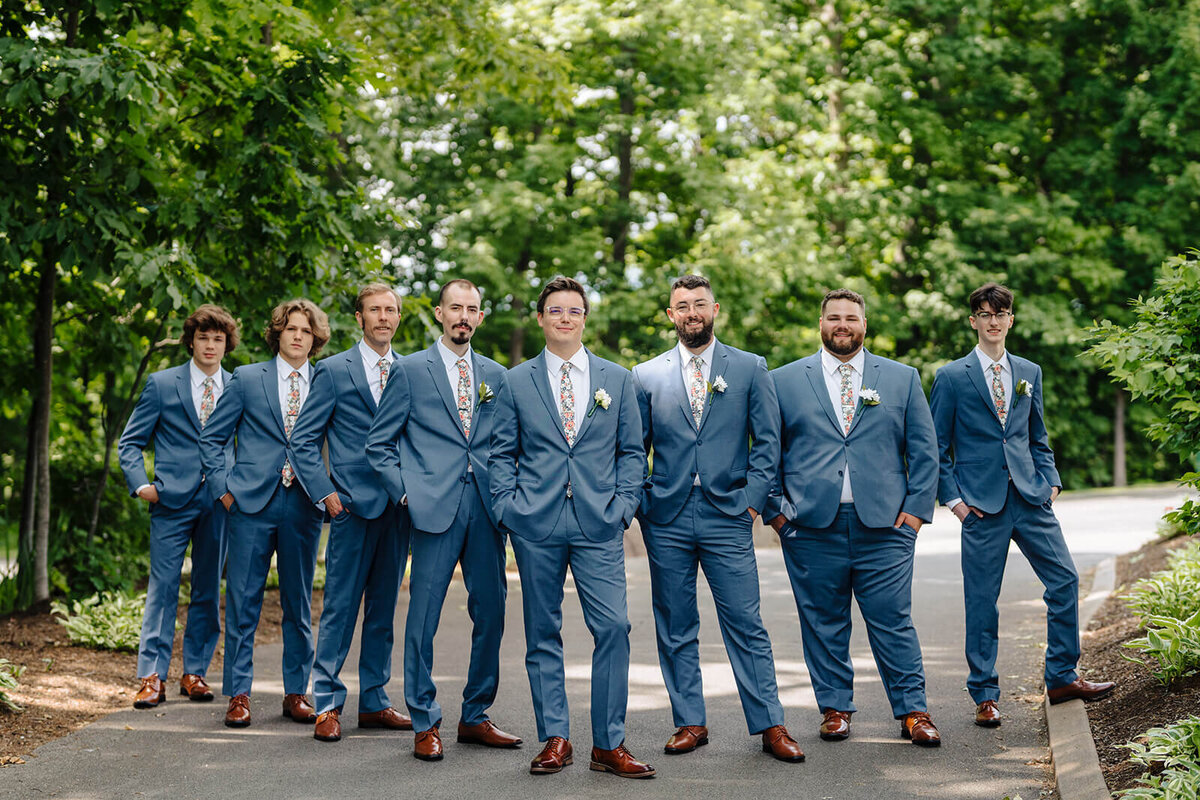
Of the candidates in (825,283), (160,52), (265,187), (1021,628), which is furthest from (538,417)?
(825,283)

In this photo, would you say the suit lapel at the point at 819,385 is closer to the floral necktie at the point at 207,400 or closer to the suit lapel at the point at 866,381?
the suit lapel at the point at 866,381

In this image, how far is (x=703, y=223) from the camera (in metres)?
24.6

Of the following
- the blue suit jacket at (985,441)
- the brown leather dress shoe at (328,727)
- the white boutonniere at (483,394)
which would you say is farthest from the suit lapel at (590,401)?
the brown leather dress shoe at (328,727)

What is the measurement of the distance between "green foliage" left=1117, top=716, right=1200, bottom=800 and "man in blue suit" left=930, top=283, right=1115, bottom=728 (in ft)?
3.50

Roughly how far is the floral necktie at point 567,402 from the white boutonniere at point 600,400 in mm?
109

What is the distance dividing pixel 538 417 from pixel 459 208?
1627cm

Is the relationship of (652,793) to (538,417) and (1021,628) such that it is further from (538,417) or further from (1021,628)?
(1021,628)

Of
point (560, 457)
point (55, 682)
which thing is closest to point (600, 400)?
point (560, 457)

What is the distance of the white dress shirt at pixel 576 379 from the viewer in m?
5.99

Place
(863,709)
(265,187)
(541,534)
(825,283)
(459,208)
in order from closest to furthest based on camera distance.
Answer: (541,534)
(863,709)
(265,187)
(459,208)
(825,283)

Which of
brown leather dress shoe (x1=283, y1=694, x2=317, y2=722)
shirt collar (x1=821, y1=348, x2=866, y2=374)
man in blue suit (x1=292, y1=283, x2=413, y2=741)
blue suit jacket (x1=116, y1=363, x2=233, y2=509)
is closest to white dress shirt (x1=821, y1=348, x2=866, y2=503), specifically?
shirt collar (x1=821, y1=348, x2=866, y2=374)

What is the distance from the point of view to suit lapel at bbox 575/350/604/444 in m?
5.92

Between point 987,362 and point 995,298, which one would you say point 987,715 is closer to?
point 987,362

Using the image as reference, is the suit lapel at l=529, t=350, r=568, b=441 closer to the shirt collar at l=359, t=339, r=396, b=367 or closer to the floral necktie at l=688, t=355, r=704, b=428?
the floral necktie at l=688, t=355, r=704, b=428
